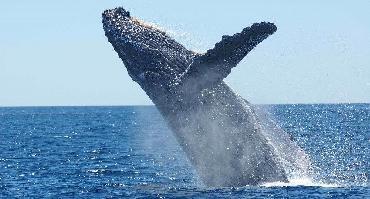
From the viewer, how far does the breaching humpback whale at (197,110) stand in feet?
61.0

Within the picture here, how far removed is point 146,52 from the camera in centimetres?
1866

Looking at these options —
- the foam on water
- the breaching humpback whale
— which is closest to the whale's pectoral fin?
the breaching humpback whale

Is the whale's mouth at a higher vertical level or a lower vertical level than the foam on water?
higher

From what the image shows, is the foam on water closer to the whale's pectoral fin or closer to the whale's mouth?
the whale's pectoral fin

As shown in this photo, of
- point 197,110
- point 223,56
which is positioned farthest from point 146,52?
point 223,56

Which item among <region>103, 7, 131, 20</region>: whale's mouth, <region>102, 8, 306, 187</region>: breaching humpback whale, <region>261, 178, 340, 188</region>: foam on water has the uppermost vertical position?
<region>103, 7, 131, 20</region>: whale's mouth

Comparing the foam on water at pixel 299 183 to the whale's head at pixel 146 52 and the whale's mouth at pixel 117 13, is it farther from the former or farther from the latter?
the whale's mouth at pixel 117 13

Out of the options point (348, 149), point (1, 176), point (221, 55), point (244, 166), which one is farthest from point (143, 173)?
point (348, 149)

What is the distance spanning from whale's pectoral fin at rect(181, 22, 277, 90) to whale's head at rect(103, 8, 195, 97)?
774 mm

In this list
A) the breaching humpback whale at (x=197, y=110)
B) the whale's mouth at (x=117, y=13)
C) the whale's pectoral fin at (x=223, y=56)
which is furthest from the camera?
the whale's mouth at (x=117, y=13)

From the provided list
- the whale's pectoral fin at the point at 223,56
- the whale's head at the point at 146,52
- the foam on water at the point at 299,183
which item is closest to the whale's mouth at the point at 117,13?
the whale's head at the point at 146,52

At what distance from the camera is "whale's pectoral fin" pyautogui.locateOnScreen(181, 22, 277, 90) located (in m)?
16.4

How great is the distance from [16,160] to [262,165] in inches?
869

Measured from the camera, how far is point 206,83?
17812 mm
